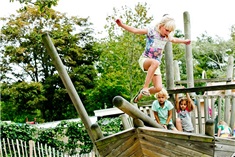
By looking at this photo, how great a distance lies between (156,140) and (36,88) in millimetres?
15903

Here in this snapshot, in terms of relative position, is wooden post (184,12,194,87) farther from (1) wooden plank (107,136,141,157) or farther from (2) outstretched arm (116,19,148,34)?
(1) wooden plank (107,136,141,157)

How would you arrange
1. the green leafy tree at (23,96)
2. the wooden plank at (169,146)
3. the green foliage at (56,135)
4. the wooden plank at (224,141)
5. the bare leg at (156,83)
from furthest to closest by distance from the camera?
the green leafy tree at (23,96) → the green foliage at (56,135) → the bare leg at (156,83) → the wooden plank at (169,146) → the wooden plank at (224,141)

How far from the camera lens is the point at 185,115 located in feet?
14.5

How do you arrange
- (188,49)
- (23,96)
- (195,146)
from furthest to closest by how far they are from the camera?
(23,96) → (188,49) → (195,146)

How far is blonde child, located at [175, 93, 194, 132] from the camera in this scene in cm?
442

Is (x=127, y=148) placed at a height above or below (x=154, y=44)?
below

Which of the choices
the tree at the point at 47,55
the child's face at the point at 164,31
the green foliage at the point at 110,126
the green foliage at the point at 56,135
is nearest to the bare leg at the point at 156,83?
the child's face at the point at 164,31

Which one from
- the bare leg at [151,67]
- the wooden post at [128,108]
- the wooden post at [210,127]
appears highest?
the bare leg at [151,67]

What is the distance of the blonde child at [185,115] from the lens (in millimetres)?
4419

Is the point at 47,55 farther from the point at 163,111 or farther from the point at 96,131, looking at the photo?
the point at 96,131

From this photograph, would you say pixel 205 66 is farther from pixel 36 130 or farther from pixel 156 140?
pixel 156 140

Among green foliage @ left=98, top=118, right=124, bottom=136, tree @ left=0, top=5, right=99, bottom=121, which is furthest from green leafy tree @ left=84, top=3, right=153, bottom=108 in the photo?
green foliage @ left=98, top=118, right=124, bottom=136

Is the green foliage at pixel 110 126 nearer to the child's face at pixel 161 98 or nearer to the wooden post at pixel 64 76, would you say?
the child's face at pixel 161 98

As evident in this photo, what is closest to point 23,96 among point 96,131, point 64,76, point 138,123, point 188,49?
point 188,49
